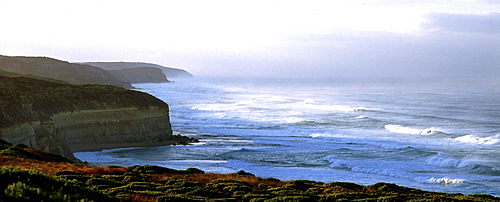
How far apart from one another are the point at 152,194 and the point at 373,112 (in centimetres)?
7328

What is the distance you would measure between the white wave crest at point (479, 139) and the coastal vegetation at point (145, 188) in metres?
32.9

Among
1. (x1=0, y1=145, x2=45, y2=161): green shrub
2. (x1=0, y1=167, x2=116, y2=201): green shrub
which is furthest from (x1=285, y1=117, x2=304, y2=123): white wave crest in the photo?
(x1=0, y1=167, x2=116, y2=201): green shrub

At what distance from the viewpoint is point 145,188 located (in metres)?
16.6

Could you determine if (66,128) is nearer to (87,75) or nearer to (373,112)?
(373,112)

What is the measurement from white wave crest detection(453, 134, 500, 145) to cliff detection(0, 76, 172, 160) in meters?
31.9

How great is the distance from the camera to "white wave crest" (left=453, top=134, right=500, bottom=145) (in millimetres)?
50625

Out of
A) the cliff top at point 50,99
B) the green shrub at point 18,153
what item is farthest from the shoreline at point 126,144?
the green shrub at point 18,153

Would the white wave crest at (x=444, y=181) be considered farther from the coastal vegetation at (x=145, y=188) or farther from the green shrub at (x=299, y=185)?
the green shrub at (x=299, y=185)

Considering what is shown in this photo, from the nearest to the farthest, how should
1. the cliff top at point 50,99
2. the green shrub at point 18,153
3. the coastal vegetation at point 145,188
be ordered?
1. the coastal vegetation at point 145,188
2. the green shrub at point 18,153
3. the cliff top at point 50,99

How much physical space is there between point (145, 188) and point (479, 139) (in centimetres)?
4498

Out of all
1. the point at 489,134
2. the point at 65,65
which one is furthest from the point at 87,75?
the point at 489,134

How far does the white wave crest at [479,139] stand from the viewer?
50.6 m

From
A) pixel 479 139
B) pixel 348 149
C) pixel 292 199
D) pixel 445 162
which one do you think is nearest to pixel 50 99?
pixel 348 149

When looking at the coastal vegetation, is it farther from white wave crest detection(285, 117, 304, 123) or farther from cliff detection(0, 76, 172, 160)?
white wave crest detection(285, 117, 304, 123)
